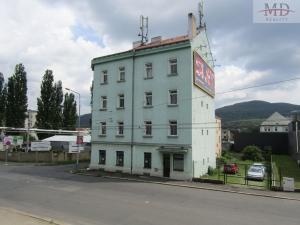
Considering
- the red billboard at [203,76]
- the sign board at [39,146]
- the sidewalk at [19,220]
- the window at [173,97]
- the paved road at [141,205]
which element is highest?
the red billboard at [203,76]

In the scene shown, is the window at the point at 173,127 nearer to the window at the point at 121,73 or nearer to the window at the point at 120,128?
the window at the point at 120,128

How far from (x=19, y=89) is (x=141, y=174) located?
43.0m

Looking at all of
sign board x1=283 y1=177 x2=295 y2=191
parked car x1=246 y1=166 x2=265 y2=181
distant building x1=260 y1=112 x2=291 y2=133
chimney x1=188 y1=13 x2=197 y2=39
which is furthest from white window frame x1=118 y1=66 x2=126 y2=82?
distant building x1=260 y1=112 x2=291 y2=133

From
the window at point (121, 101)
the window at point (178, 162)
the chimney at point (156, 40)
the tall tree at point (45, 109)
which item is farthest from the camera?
the tall tree at point (45, 109)

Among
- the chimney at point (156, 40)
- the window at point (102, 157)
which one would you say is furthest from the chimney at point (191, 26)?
the window at point (102, 157)

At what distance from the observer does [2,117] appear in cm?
6544

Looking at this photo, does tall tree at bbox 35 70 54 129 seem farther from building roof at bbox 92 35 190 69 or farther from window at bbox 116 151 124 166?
window at bbox 116 151 124 166

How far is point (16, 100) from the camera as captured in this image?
64.8 m

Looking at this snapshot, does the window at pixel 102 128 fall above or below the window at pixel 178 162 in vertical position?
above

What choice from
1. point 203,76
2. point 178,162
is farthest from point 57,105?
point 178,162

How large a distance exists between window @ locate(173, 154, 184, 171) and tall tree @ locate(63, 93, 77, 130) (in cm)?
4952

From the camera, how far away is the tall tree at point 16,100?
64.5 metres

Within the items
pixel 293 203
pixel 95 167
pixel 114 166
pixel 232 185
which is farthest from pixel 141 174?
pixel 293 203

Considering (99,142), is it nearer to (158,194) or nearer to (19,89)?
(158,194)
